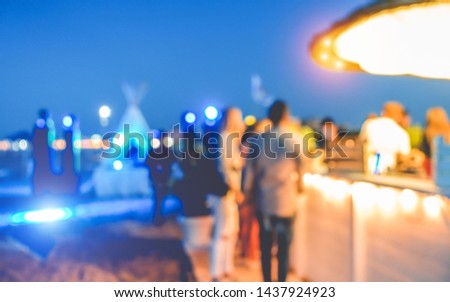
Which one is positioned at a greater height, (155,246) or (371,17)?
(371,17)

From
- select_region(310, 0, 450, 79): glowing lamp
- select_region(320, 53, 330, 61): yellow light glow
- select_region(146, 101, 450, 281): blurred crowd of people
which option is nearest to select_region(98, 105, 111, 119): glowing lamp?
select_region(146, 101, 450, 281): blurred crowd of people

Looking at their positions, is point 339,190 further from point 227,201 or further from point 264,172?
point 227,201

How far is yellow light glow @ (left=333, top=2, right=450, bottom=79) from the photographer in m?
3.32

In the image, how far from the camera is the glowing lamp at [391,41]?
9.77ft

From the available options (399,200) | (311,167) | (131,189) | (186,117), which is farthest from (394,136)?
(131,189)

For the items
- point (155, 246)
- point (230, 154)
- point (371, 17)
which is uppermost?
point (371, 17)

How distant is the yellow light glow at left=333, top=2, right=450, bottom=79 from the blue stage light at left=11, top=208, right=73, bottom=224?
459 cm

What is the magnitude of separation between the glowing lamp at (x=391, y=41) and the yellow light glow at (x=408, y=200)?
3.95 ft

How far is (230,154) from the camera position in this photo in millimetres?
3234

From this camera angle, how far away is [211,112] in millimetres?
3941

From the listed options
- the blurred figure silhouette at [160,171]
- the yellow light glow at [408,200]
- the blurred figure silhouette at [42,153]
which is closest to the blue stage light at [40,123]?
the blurred figure silhouette at [42,153]

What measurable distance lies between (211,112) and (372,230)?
1.89 metres
